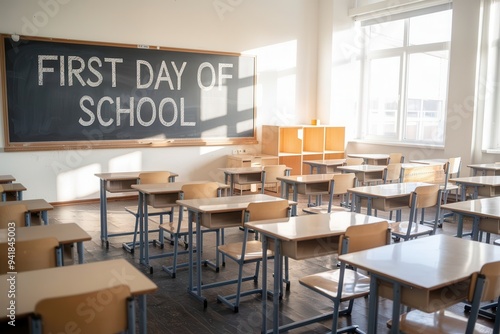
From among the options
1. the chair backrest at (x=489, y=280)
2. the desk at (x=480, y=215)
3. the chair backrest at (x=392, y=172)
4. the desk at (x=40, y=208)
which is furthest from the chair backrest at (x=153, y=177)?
the chair backrest at (x=489, y=280)

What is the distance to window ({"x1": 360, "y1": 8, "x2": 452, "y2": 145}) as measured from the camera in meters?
8.19

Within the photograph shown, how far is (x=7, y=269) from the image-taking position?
2.26 m

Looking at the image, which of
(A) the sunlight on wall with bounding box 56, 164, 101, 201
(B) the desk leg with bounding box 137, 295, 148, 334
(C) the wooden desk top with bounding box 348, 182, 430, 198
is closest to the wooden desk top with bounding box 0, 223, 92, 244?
(B) the desk leg with bounding box 137, 295, 148, 334

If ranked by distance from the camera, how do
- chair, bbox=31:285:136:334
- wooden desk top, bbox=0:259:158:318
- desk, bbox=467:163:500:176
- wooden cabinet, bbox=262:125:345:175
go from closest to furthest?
1. chair, bbox=31:285:136:334
2. wooden desk top, bbox=0:259:158:318
3. desk, bbox=467:163:500:176
4. wooden cabinet, bbox=262:125:345:175

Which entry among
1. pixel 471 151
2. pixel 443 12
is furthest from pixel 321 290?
pixel 443 12

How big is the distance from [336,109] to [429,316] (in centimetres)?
738

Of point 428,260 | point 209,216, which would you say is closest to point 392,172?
point 209,216

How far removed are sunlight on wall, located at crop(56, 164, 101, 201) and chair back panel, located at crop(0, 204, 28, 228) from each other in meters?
4.16

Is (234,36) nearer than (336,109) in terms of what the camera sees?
Yes

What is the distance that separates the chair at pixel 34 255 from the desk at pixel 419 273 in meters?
1.39

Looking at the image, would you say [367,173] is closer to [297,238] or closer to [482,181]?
[482,181]

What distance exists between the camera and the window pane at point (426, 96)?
817 centimetres

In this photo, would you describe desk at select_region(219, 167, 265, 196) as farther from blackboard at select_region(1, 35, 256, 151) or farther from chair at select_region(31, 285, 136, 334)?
chair at select_region(31, 285, 136, 334)

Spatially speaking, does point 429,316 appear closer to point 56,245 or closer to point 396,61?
point 56,245
